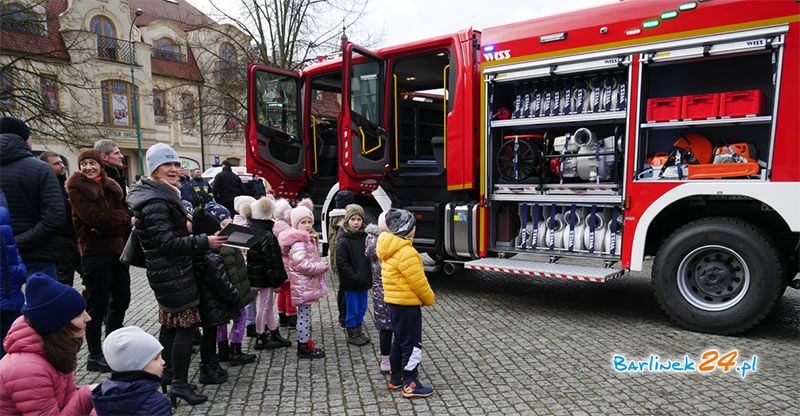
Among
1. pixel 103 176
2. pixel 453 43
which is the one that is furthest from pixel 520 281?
pixel 103 176

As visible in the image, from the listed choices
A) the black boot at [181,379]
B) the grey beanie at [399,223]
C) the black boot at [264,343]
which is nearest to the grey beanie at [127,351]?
the black boot at [181,379]

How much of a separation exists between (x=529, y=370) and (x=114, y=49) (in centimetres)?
3130

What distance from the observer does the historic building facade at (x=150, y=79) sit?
19406 mm

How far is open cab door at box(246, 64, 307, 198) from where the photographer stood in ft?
25.9

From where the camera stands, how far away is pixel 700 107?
4.59m

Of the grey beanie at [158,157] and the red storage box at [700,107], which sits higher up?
the red storage box at [700,107]

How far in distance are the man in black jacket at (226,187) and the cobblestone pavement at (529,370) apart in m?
4.23

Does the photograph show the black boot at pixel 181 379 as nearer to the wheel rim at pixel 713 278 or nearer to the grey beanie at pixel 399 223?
the grey beanie at pixel 399 223

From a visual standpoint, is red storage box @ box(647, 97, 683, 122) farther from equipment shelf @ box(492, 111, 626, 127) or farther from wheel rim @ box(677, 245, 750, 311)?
wheel rim @ box(677, 245, 750, 311)

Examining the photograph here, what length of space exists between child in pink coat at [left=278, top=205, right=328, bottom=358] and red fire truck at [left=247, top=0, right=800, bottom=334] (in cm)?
221

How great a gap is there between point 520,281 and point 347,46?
408cm

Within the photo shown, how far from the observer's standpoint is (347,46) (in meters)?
6.30

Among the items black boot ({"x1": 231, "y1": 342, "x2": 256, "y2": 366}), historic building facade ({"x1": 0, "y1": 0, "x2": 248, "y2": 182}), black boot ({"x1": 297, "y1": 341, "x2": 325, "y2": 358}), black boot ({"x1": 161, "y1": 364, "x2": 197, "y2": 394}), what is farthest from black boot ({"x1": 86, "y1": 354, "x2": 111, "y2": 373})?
historic building facade ({"x1": 0, "y1": 0, "x2": 248, "y2": 182})

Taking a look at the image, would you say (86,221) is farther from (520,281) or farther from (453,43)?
(520,281)
